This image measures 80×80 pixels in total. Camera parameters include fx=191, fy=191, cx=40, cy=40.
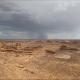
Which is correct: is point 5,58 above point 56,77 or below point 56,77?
above

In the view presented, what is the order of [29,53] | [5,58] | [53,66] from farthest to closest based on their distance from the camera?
[29,53] → [5,58] → [53,66]

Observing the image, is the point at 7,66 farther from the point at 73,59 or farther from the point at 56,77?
the point at 73,59

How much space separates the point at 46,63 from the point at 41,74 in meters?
2.27

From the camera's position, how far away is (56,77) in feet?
44.5

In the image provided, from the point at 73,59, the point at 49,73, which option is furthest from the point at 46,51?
the point at 49,73

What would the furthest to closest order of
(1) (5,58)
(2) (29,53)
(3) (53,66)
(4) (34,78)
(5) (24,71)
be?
(2) (29,53), (1) (5,58), (3) (53,66), (5) (24,71), (4) (34,78)

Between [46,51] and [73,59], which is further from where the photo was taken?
[46,51]

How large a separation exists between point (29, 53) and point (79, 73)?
6.50m

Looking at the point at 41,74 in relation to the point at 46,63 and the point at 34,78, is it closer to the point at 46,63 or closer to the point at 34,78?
the point at 34,78

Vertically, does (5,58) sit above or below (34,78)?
above

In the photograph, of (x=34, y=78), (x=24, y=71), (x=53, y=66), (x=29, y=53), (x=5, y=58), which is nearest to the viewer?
(x=34, y=78)

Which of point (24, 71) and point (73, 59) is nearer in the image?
point (24, 71)

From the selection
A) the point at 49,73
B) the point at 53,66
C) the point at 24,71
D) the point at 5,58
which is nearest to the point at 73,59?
the point at 53,66

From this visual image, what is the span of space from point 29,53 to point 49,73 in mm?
5267
